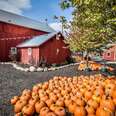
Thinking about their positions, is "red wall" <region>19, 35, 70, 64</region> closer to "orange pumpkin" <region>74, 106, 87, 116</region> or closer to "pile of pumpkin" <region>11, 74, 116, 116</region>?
"pile of pumpkin" <region>11, 74, 116, 116</region>

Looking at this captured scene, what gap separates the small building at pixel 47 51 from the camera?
2308 cm

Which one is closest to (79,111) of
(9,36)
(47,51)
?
(47,51)

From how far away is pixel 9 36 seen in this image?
27375mm

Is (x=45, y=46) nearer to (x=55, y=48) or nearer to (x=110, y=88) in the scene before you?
(x=55, y=48)

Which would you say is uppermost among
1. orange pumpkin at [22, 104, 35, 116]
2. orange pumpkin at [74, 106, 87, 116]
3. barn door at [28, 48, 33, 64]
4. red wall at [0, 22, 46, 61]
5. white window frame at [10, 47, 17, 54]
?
red wall at [0, 22, 46, 61]

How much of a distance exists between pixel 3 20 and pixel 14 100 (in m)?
22.0

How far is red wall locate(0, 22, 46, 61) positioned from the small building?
5.88ft

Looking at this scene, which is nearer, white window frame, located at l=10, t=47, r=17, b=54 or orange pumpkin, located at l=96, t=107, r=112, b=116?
orange pumpkin, located at l=96, t=107, r=112, b=116

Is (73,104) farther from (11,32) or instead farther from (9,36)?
(11,32)

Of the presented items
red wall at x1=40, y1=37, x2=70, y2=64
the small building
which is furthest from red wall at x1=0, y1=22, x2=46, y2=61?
red wall at x1=40, y1=37, x2=70, y2=64

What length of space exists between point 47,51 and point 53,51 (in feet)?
3.18

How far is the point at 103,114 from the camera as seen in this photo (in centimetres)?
483

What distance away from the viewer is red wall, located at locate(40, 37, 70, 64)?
923 inches

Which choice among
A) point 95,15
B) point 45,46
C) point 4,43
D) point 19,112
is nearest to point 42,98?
point 19,112
